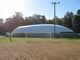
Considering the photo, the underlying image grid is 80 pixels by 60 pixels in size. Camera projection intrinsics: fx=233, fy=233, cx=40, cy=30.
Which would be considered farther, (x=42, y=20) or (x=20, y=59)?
(x=42, y=20)

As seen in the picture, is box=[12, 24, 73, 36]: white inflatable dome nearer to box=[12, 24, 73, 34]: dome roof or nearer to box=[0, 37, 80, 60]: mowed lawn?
box=[12, 24, 73, 34]: dome roof

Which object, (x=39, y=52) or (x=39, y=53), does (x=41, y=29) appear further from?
(x=39, y=53)

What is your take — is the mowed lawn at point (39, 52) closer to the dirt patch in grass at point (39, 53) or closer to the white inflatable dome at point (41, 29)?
the dirt patch in grass at point (39, 53)

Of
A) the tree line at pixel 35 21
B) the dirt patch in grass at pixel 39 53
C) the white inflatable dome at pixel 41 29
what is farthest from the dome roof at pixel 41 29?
the dirt patch in grass at pixel 39 53

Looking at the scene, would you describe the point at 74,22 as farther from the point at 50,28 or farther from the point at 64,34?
the point at 64,34

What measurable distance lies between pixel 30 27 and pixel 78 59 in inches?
1709

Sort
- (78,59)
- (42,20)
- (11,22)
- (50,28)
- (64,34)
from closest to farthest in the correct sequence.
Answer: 1. (78,59)
2. (64,34)
3. (50,28)
4. (11,22)
5. (42,20)

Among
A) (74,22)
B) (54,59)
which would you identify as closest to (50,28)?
(74,22)

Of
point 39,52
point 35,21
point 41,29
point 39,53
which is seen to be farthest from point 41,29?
point 39,53

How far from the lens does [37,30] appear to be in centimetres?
5206

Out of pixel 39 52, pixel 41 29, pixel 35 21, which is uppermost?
pixel 35 21

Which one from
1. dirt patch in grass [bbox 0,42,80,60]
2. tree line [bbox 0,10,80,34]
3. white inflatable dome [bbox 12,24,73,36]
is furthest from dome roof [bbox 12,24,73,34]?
dirt patch in grass [bbox 0,42,80,60]

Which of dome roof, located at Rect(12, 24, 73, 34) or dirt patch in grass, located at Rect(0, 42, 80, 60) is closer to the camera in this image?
dirt patch in grass, located at Rect(0, 42, 80, 60)

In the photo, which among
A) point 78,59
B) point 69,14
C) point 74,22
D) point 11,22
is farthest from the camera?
point 69,14
